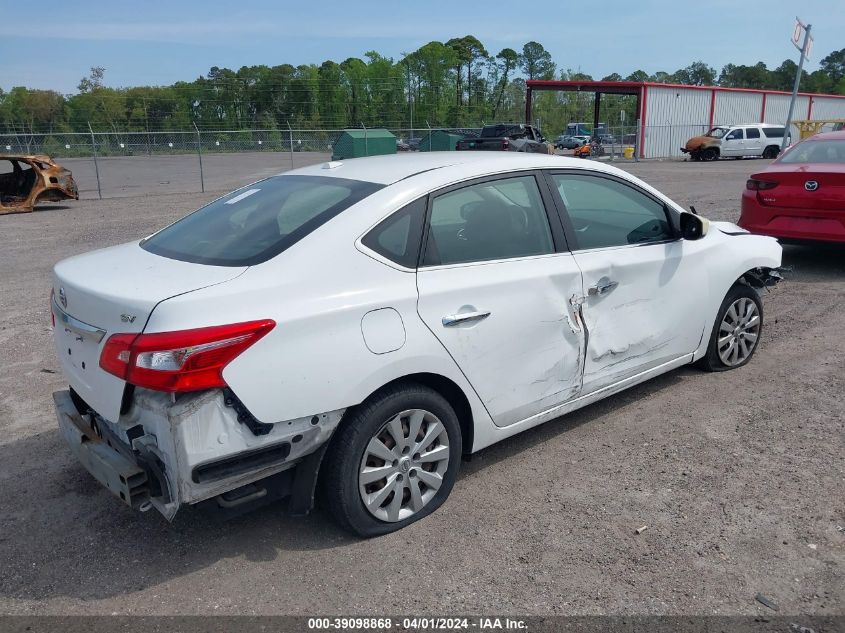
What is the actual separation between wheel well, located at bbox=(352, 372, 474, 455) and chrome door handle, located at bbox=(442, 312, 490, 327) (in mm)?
248

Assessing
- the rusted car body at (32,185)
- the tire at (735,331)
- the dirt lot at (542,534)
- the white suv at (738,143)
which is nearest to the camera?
the dirt lot at (542,534)

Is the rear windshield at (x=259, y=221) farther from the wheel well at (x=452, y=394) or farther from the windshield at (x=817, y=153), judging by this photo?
the windshield at (x=817, y=153)

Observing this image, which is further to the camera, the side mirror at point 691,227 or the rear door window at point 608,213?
the side mirror at point 691,227

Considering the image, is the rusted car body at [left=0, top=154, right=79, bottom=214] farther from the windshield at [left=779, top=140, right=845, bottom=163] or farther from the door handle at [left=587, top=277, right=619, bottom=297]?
the door handle at [left=587, top=277, right=619, bottom=297]

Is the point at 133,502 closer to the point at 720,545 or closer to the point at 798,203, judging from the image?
the point at 720,545

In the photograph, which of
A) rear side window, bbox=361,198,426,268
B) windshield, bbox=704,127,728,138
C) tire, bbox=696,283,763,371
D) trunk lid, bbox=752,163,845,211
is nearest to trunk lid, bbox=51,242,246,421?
rear side window, bbox=361,198,426,268

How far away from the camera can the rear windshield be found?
313cm

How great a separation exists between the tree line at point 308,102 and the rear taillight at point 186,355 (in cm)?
5166

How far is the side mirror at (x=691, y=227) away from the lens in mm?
4434

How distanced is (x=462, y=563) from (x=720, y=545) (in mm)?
1152

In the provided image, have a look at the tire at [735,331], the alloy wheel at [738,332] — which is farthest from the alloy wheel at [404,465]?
the alloy wheel at [738,332]

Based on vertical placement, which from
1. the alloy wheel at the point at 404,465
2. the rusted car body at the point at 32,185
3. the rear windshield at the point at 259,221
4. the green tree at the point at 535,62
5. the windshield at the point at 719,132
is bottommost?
the alloy wheel at the point at 404,465

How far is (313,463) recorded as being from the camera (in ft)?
9.71

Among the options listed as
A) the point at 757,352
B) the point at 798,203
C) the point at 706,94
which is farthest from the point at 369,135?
the point at 706,94
